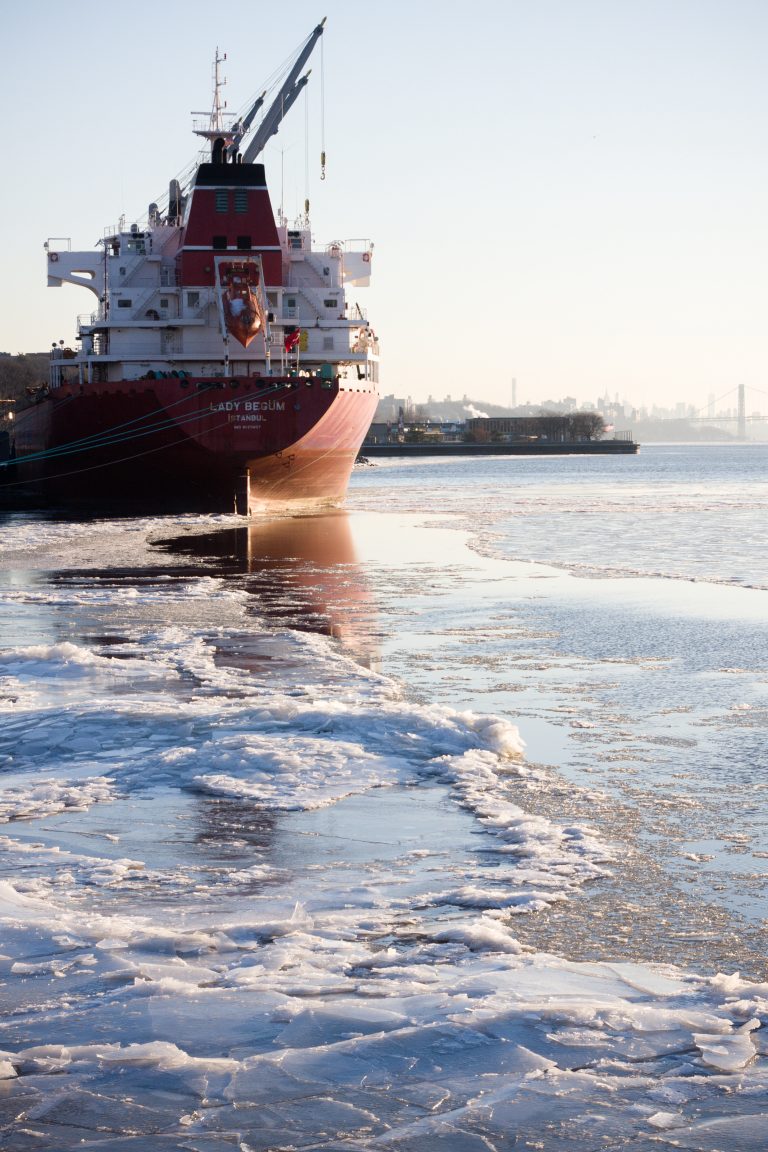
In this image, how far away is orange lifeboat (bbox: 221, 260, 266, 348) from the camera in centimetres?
3841

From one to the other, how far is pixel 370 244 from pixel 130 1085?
1778 inches

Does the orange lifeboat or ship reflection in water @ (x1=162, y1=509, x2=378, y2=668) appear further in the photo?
the orange lifeboat

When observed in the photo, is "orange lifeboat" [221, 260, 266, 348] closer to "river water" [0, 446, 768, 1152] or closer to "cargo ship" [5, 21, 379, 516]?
"cargo ship" [5, 21, 379, 516]

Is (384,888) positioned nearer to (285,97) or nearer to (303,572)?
(303,572)

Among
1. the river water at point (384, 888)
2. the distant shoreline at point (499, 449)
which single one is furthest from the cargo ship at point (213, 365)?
the distant shoreline at point (499, 449)

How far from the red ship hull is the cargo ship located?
4 centimetres

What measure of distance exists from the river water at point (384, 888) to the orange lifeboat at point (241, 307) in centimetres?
2487

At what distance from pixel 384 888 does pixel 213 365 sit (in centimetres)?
3557

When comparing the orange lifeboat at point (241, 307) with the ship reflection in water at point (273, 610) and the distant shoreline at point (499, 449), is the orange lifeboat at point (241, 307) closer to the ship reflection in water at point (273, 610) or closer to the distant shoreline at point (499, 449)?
the ship reflection in water at point (273, 610)

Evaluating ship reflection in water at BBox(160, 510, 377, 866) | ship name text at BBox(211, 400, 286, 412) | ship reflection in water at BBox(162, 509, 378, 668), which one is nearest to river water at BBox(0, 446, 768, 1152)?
ship reflection in water at BBox(160, 510, 377, 866)

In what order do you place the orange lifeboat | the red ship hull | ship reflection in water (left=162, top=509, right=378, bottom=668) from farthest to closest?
the orange lifeboat
the red ship hull
ship reflection in water (left=162, top=509, right=378, bottom=668)

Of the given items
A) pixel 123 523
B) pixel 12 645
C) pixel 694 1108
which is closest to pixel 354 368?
pixel 123 523

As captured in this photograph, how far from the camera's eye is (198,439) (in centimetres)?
3694

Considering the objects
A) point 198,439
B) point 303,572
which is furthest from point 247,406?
point 303,572
